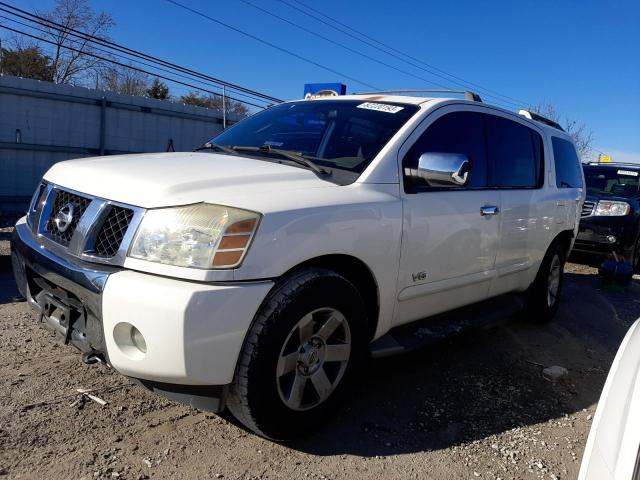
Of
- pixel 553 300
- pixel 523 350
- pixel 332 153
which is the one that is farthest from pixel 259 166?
pixel 553 300

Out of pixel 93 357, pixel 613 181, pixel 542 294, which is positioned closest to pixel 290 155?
pixel 93 357

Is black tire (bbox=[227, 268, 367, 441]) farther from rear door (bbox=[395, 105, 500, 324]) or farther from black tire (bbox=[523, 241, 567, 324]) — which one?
black tire (bbox=[523, 241, 567, 324])

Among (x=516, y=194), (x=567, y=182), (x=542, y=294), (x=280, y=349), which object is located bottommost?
(x=542, y=294)

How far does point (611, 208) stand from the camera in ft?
28.3

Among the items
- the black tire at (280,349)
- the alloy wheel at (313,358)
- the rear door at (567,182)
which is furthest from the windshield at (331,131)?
the rear door at (567,182)

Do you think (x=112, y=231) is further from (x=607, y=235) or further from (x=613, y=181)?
(x=613, y=181)

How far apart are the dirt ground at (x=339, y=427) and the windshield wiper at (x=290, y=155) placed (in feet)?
4.57

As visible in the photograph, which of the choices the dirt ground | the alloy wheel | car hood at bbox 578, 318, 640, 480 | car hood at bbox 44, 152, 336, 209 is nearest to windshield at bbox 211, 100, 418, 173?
car hood at bbox 44, 152, 336, 209

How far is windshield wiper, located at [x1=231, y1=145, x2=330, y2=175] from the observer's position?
9.48 ft

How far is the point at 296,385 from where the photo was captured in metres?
2.60

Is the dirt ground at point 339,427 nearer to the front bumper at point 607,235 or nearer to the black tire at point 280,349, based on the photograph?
the black tire at point 280,349

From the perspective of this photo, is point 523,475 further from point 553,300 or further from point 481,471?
point 553,300

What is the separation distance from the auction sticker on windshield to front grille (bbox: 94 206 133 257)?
180 cm

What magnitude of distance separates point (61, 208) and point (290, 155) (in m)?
1.26
